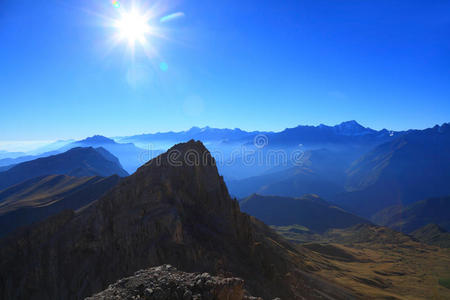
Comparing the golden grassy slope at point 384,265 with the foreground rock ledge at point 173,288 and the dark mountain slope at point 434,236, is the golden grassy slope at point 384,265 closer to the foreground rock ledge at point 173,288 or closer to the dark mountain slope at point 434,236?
the dark mountain slope at point 434,236

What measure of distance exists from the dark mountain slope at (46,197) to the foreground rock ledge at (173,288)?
110m

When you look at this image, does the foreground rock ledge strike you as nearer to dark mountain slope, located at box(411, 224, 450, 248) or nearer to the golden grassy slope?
the golden grassy slope

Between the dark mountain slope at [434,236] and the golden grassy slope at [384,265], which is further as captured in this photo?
the dark mountain slope at [434,236]

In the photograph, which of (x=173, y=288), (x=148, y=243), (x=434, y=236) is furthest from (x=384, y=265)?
(x=173, y=288)

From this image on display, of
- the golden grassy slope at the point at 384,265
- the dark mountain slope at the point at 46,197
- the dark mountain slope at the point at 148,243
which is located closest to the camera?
the dark mountain slope at the point at 148,243

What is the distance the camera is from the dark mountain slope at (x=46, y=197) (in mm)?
102750

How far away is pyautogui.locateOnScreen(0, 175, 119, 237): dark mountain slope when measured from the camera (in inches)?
4045

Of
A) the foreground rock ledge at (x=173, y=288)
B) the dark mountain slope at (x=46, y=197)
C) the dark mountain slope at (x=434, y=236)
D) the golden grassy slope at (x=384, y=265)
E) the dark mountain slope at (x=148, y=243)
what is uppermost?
the foreground rock ledge at (x=173, y=288)

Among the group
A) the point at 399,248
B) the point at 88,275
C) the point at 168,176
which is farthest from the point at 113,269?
the point at 399,248

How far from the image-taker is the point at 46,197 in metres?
128

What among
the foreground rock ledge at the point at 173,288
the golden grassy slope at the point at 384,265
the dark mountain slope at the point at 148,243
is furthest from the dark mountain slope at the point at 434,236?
the foreground rock ledge at the point at 173,288

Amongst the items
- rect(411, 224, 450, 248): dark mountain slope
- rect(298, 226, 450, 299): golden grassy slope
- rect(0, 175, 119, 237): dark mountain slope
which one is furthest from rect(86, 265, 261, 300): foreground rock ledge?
rect(411, 224, 450, 248): dark mountain slope

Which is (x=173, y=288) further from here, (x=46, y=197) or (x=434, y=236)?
(x=434, y=236)

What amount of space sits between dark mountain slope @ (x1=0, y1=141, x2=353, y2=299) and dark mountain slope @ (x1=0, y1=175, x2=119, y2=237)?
7618 cm
